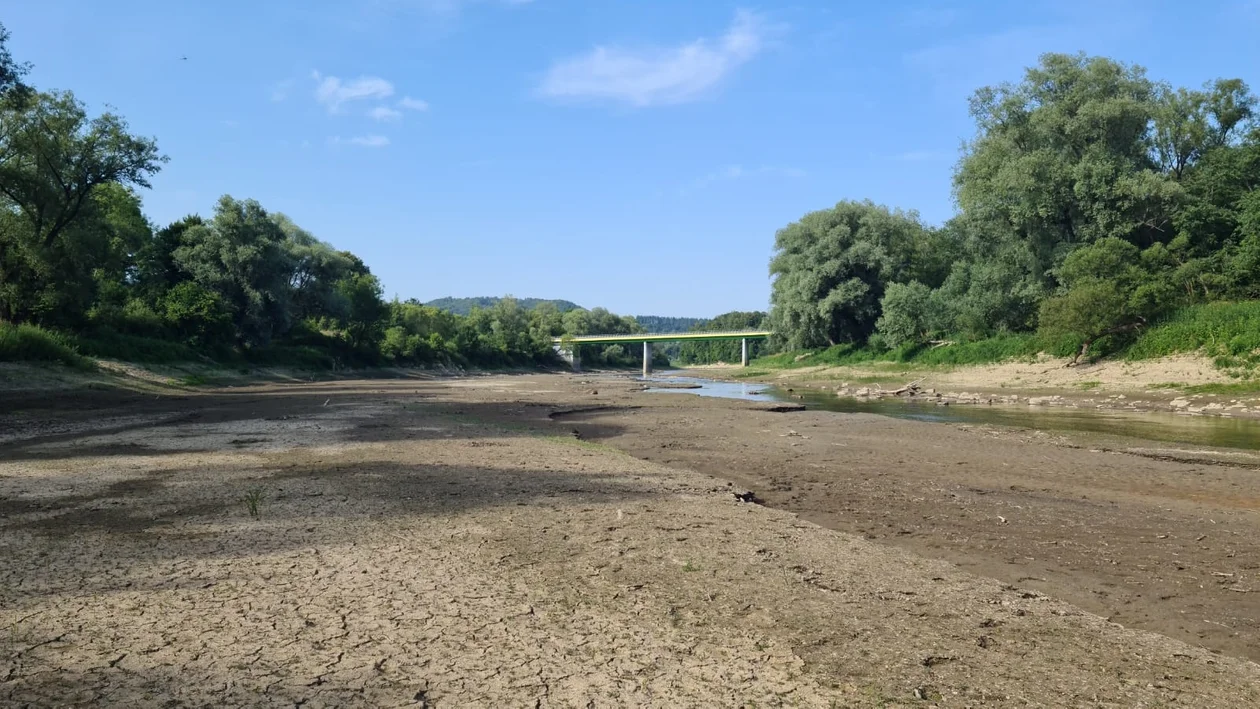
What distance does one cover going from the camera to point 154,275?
54406 mm

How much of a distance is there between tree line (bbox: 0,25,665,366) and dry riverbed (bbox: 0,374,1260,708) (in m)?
23.4

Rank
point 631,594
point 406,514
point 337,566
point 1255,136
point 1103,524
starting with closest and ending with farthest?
point 631,594 < point 337,566 < point 406,514 < point 1103,524 < point 1255,136

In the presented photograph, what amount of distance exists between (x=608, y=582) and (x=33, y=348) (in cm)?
3118

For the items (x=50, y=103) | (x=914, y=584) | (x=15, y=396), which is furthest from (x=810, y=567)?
(x=50, y=103)

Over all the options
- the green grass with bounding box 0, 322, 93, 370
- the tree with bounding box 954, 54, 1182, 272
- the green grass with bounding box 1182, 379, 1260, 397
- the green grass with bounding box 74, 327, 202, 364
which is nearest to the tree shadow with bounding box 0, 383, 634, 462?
the green grass with bounding box 0, 322, 93, 370

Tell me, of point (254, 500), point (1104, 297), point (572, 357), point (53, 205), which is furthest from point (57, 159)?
A: point (572, 357)

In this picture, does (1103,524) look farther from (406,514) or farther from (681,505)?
(406,514)

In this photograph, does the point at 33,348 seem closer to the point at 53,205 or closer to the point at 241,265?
the point at 53,205

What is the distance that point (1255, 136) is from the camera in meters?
43.9

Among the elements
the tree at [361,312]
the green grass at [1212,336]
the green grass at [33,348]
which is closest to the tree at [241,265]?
the tree at [361,312]

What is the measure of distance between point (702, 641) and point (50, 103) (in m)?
41.8

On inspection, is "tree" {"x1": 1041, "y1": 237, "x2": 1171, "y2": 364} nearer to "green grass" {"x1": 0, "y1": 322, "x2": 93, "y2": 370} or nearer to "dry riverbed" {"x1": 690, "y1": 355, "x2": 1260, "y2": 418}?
"dry riverbed" {"x1": 690, "y1": 355, "x2": 1260, "y2": 418}

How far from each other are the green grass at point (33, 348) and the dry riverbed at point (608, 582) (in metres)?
17.7

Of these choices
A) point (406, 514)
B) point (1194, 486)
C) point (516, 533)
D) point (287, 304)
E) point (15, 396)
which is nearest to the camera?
point (516, 533)
